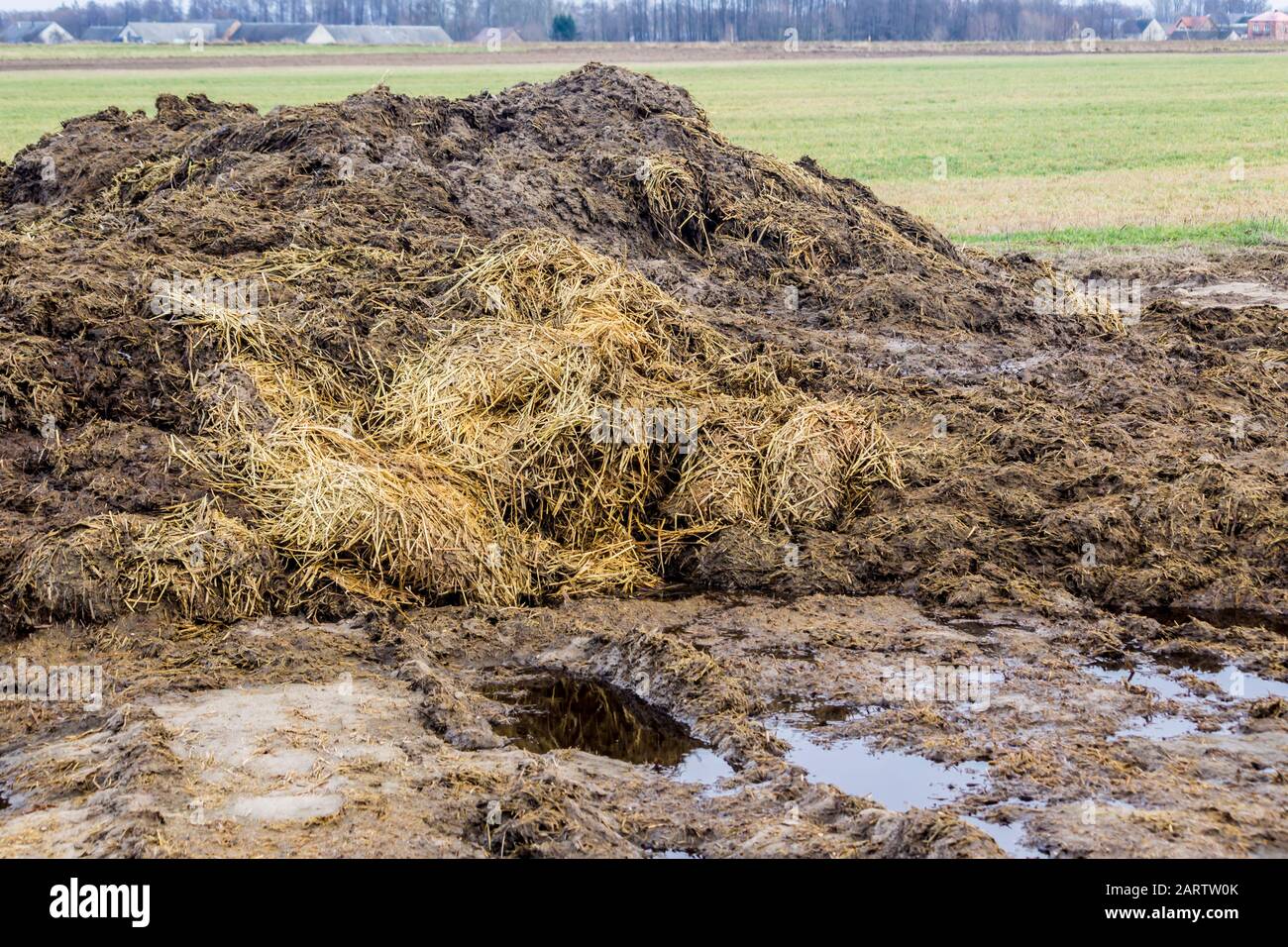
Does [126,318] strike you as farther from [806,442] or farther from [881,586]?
[881,586]

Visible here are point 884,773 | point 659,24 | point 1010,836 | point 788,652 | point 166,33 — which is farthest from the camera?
point 166,33

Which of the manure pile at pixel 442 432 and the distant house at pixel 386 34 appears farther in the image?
the distant house at pixel 386 34

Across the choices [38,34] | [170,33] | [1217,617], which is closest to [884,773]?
[1217,617]

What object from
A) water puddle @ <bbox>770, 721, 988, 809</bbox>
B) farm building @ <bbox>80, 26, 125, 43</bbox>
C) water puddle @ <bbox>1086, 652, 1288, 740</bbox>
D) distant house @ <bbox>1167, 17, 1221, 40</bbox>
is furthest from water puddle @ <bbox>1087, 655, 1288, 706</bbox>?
farm building @ <bbox>80, 26, 125, 43</bbox>

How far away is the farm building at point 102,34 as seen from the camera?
121 m

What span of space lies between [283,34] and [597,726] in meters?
118

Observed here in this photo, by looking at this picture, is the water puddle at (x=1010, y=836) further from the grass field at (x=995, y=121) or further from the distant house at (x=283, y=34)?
the distant house at (x=283, y=34)

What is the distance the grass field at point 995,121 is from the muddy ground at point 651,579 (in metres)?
6.76

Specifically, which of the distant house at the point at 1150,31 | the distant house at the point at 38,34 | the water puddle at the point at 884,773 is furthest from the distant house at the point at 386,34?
the water puddle at the point at 884,773

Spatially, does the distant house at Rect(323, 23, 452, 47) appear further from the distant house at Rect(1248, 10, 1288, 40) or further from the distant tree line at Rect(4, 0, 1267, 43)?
the distant house at Rect(1248, 10, 1288, 40)

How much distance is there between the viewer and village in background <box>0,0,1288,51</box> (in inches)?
3932

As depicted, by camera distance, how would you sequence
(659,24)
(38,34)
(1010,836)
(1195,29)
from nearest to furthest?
(1010,836) → (659,24) → (1195,29) → (38,34)

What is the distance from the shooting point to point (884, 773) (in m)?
4.79

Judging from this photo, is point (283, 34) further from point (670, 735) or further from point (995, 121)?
point (670, 735)
